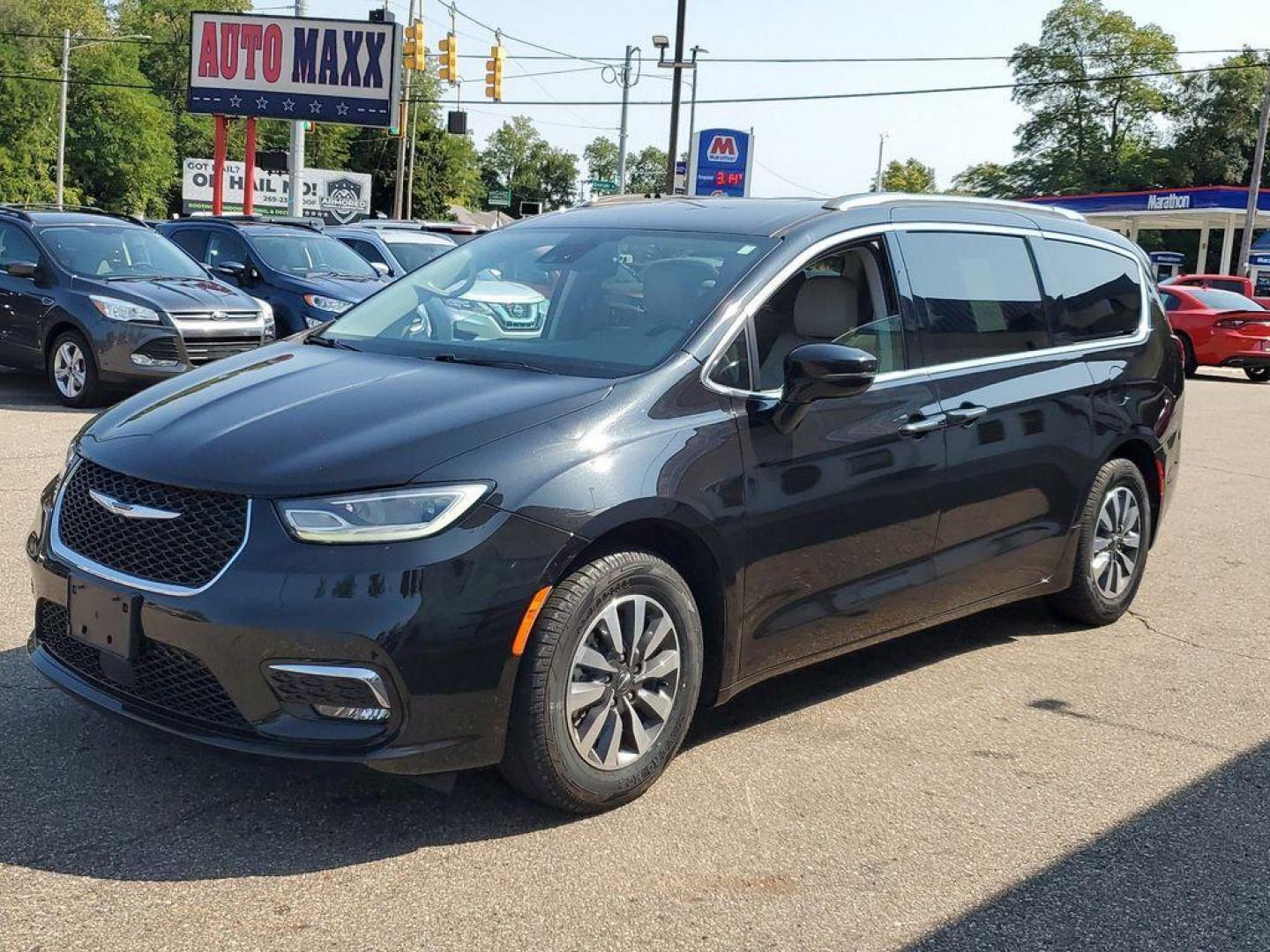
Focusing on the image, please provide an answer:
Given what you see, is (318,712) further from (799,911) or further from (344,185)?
(344,185)

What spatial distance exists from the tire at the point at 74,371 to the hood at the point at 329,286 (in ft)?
8.58

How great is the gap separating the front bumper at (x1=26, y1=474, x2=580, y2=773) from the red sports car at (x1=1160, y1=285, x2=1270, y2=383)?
20225 millimetres

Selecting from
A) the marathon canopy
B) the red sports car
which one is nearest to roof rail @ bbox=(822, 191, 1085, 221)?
the red sports car

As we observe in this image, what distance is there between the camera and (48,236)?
12.1 meters

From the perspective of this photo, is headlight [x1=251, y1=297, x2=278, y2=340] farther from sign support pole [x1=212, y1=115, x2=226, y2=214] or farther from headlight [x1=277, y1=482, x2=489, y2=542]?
sign support pole [x1=212, y1=115, x2=226, y2=214]

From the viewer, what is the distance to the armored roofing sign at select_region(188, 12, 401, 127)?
1037 inches

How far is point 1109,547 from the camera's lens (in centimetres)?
596

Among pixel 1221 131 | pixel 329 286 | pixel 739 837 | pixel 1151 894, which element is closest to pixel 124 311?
pixel 329 286

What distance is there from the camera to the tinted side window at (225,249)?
47.1 ft

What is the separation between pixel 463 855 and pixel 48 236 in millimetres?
10251

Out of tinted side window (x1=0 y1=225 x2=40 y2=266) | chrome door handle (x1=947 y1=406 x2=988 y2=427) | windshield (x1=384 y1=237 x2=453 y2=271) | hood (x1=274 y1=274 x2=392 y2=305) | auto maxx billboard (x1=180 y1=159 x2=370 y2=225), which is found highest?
auto maxx billboard (x1=180 y1=159 x2=370 y2=225)

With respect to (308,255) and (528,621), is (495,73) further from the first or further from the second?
(528,621)

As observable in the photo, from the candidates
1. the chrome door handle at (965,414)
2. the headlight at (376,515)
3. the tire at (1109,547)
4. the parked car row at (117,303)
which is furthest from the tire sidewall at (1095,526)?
the parked car row at (117,303)

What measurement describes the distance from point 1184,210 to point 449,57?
2955 cm
